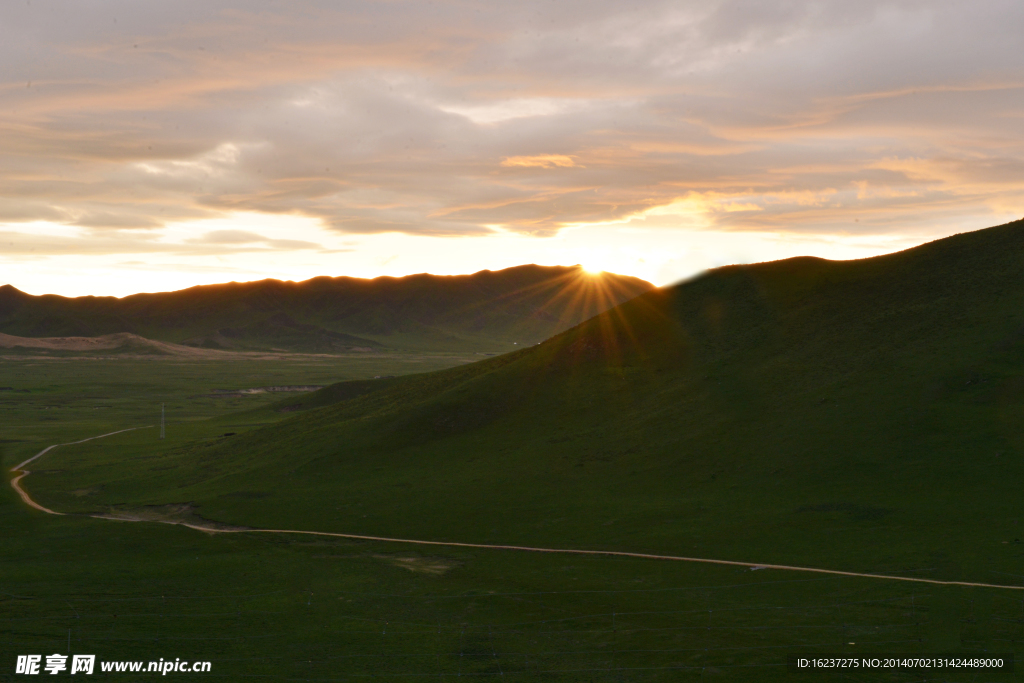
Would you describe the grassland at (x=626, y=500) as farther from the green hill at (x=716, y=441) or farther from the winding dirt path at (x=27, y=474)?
the winding dirt path at (x=27, y=474)

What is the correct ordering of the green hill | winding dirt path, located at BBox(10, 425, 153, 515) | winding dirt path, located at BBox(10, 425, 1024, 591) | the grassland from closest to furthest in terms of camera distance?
the grassland, winding dirt path, located at BBox(10, 425, 1024, 591), the green hill, winding dirt path, located at BBox(10, 425, 153, 515)

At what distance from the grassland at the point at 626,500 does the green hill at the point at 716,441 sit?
1.30ft

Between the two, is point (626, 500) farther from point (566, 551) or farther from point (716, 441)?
point (716, 441)

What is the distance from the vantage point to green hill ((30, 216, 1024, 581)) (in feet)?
198

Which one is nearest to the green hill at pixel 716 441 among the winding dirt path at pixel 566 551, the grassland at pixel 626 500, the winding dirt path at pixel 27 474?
the grassland at pixel 626 500

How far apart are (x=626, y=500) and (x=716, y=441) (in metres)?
15.4

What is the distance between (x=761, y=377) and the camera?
95.3 m

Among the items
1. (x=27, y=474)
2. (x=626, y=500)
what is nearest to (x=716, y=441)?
(x=626, y=500)

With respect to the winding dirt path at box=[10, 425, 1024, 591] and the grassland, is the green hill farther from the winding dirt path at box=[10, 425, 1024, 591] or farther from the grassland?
the winding dirt path at box=[10, 425, 1024, 591]

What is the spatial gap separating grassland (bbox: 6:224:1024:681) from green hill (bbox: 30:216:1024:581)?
0.40 m

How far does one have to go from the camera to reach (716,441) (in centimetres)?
8250

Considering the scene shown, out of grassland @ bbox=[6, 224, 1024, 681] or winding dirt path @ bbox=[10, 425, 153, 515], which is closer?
grassland @ bbox=[6, 224, 1024, 681]

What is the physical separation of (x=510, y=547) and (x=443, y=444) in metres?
39.7

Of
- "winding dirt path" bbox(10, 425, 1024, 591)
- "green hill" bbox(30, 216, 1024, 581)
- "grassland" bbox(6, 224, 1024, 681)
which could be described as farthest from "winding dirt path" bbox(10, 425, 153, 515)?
"green hill" bbox(30, 216, 1024, 581)
